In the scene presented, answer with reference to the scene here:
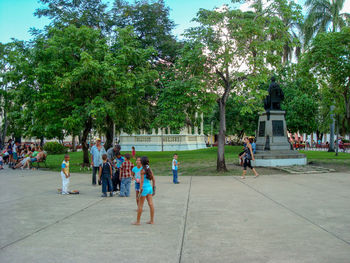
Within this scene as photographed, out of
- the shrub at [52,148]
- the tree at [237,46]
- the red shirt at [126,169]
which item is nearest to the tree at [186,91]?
the tree at [237,46]

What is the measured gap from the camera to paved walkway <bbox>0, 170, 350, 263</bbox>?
509 cm

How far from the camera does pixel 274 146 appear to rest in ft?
66.0

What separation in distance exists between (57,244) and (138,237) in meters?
1.35

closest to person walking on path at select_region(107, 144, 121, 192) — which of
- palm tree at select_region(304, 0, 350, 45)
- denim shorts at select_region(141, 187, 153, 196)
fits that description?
denim shorts at select_region(141, 187, 153, 196)

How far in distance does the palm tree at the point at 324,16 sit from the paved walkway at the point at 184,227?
89.4ft

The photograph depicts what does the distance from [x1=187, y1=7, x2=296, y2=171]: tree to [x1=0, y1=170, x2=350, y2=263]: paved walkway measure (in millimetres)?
7055

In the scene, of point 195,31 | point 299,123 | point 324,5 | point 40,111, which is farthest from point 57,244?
point 324,5

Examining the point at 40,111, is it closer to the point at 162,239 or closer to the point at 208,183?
the point at 208,183

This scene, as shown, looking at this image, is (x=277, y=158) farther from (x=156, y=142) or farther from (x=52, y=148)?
(x=52, y=148)

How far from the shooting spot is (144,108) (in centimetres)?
2455

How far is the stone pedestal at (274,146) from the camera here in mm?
19453

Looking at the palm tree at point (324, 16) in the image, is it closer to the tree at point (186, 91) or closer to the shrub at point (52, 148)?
the tree at point (186, 91)

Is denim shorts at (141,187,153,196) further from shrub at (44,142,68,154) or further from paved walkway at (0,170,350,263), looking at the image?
shrub at (44,142,68,154)

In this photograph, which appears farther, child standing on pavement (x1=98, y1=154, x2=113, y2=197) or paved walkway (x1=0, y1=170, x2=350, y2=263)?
child standing on pavement (x1=98, y1=154, x2=113, y2=197)
